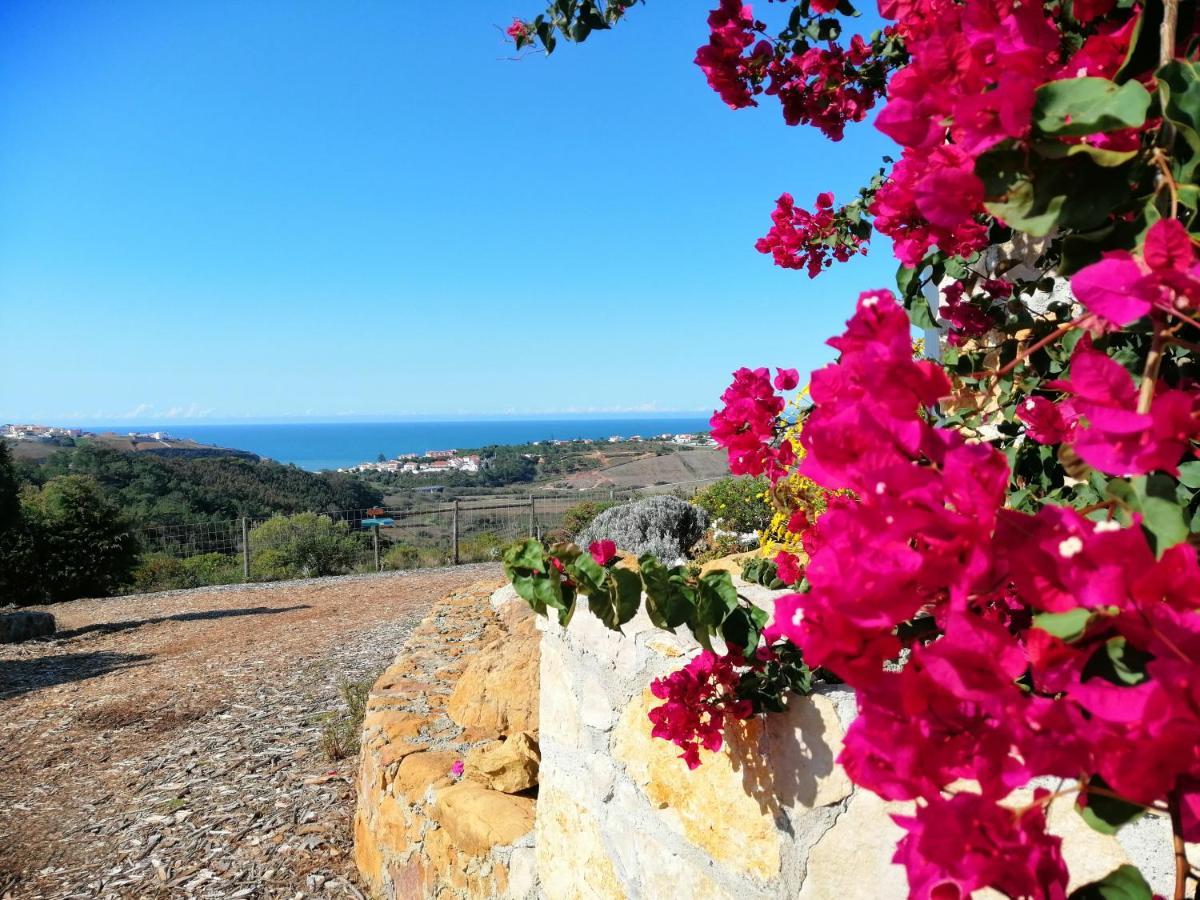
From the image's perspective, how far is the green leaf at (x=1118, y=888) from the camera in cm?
61

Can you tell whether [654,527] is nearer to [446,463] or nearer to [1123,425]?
[1123,425]

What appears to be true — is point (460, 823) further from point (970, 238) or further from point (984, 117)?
point (984, 117)

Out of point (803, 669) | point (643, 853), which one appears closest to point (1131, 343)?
point (803, 669)

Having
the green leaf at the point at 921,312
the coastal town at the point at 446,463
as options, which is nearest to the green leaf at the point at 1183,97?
the green leaf at the point at 921,312

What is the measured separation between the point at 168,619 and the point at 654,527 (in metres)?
5.09

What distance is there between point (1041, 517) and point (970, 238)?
0.82m

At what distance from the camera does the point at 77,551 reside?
10633 millimetres

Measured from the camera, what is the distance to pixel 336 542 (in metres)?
Result: 13.5

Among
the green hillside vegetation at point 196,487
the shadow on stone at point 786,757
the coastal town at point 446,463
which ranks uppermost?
the shadow on stone at point 786,757

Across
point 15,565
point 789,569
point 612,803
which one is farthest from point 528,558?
point 15,565

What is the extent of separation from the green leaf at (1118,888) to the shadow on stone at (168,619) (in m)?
8.53

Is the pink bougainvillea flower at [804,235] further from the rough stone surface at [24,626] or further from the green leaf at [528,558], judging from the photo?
the rough stone surface at [24,626]

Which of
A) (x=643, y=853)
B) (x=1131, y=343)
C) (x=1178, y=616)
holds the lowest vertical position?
(x=643, y=853)

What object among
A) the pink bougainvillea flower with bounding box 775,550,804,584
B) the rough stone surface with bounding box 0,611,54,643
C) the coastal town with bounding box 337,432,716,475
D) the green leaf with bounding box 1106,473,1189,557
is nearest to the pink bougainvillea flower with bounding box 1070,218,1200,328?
the green leaf with bounding box 1106,473,1189,557
